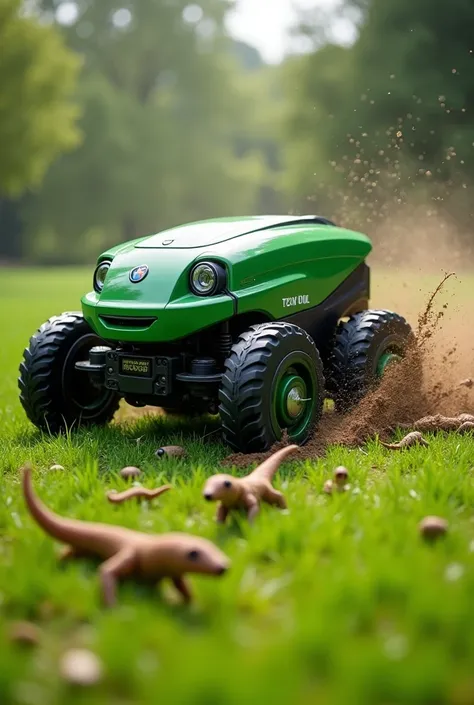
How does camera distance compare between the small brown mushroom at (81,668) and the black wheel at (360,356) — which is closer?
the small brown mushroom at (81,668)

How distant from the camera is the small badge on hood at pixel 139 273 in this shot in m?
4.24

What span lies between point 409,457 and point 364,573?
5.05ft

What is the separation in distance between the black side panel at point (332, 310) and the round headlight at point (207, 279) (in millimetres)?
581

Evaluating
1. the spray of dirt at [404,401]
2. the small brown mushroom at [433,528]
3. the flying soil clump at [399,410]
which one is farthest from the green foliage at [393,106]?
the small brown mushroom at [433,528]

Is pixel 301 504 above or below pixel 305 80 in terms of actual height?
below

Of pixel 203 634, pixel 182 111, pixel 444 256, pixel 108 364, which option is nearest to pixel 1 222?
pixel 182 111

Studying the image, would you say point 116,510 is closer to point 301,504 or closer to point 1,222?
point 301,504

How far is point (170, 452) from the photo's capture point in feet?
13.1

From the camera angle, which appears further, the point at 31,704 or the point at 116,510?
the point at 116,510

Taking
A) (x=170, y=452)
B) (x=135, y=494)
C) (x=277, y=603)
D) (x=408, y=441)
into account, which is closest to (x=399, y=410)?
(x=408, y=441)

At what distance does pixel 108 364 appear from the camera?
430 cm

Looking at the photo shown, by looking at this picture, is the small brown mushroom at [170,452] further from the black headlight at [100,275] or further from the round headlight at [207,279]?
the black headlight at [100,275]

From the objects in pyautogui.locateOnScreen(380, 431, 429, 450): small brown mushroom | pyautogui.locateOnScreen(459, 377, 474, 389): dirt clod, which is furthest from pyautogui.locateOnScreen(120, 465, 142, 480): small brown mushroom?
pyautogui.locateOnScreen(459, 377, 474, 389): dirt clod

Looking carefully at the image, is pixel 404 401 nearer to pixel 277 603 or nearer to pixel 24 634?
pixel 277 603
